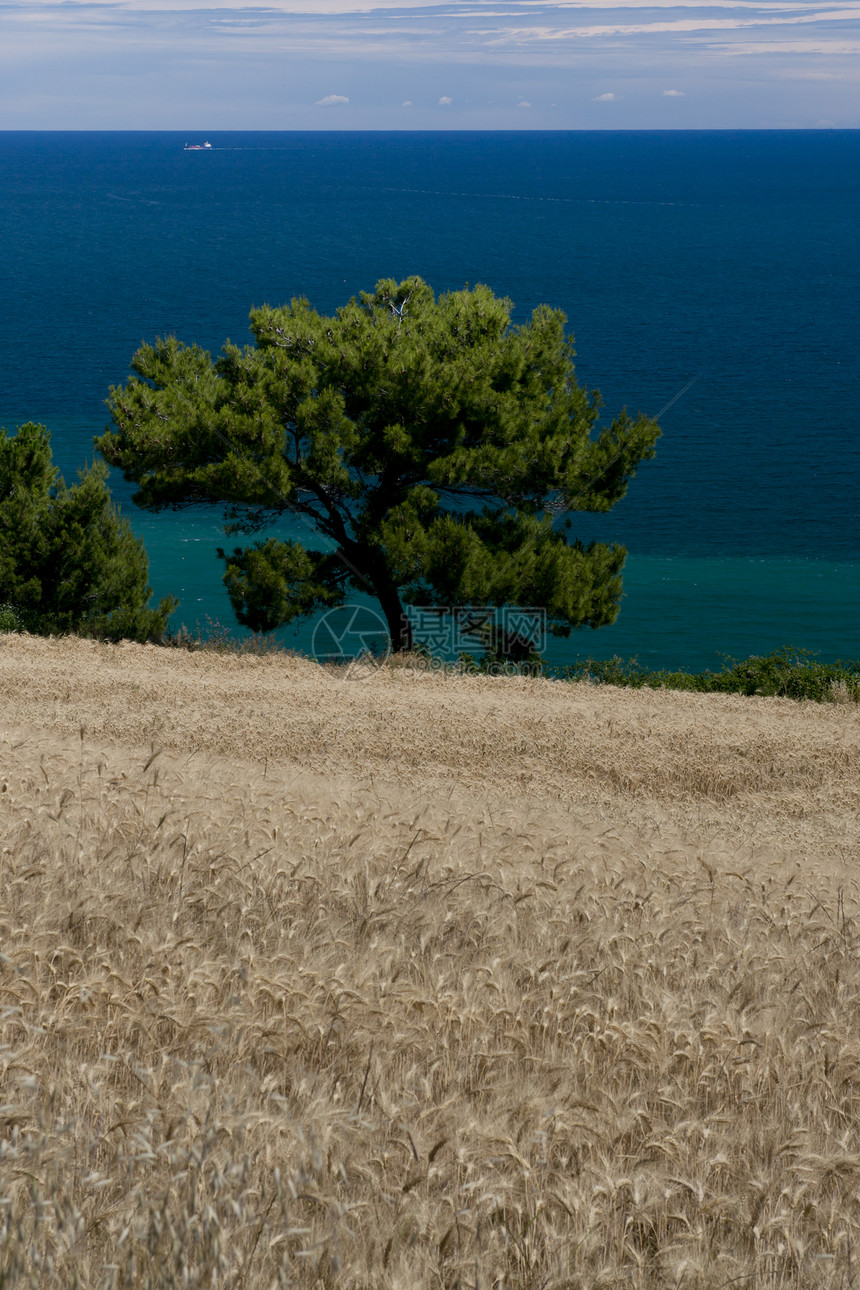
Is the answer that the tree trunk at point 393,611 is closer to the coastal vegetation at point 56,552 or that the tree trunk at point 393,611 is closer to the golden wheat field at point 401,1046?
the coastal vegetation at point 56,552

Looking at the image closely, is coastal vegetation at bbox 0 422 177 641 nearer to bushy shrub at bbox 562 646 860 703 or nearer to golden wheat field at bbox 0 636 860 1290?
bushy shrub at bbox 562 646 860 703

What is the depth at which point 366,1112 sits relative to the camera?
10.8ft

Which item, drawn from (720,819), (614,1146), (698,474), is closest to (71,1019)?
(614,1146)

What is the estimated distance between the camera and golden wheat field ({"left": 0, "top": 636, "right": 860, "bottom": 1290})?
8.88 ft

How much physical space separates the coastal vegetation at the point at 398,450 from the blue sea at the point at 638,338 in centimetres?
1117

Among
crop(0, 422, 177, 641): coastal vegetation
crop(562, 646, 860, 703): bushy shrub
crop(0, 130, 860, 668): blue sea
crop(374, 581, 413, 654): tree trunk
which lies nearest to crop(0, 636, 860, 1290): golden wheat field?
crop(562, 646, 860, 703): bushy shrub

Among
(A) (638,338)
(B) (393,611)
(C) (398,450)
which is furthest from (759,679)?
(A) (638,338)

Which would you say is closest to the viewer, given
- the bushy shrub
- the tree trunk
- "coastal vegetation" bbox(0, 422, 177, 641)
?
the bushy shrub

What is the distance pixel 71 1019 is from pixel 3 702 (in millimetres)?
9107

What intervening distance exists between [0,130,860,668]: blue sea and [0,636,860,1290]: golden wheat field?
1068 inches

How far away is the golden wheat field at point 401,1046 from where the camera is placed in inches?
107

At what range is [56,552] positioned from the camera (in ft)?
71.6

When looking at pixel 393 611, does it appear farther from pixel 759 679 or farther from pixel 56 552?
pixel 759 679

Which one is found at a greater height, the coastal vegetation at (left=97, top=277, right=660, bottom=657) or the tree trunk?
the coastal vegetation at (left=97, top=277, right=660, bottom=657)
